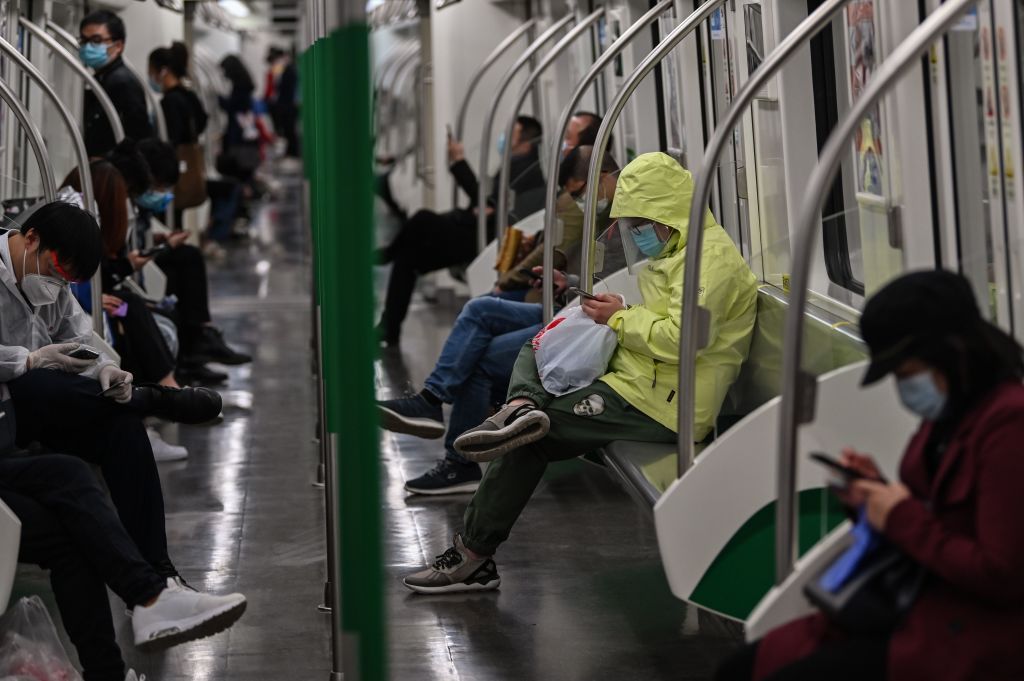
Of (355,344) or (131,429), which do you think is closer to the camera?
(355,344)

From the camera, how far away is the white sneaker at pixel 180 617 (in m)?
3.45

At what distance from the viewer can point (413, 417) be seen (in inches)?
218

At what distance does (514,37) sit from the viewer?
8539mm

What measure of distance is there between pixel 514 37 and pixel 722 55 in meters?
2.96

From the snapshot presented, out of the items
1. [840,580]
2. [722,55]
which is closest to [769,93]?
[722,55]

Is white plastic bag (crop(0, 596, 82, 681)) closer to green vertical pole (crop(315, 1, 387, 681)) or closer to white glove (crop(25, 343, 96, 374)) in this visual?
white glove (crop(25, 343, 96, 374))

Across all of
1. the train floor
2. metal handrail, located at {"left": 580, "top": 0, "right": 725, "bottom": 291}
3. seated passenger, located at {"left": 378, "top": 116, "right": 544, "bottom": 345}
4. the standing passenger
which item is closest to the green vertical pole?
the train floor

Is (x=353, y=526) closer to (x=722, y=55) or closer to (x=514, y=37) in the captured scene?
(x=722, y=55)

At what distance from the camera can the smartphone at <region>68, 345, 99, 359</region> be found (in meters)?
4.07

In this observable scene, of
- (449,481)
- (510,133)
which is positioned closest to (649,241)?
(449,481)

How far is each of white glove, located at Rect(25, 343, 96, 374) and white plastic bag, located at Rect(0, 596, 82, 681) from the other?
646mm

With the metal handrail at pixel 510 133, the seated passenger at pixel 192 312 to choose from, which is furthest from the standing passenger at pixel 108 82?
the metal handrail at pixel 510 133

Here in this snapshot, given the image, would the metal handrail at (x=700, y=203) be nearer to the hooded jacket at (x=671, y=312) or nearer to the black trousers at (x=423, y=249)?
the hooded jacket at (x=671, y=312)

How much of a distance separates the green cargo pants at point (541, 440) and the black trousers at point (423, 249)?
429cm
